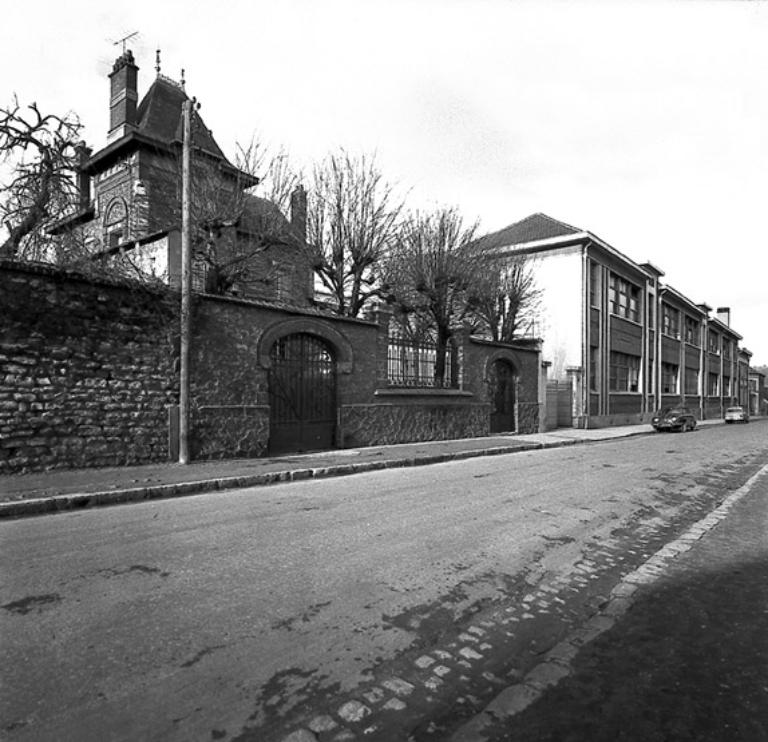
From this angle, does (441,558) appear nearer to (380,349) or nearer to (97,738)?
(97,738)

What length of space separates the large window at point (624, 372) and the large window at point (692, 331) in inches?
519

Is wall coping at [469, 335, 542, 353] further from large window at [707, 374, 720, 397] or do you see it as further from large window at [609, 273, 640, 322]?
large window at [707, 374, 720, 397]

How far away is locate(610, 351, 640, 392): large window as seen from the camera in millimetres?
30203

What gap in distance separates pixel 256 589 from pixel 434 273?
16.0 m

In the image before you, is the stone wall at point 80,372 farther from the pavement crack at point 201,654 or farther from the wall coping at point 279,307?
the pavement crack at point 201,654

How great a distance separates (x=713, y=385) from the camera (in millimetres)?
51812

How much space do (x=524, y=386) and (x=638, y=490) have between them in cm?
1260

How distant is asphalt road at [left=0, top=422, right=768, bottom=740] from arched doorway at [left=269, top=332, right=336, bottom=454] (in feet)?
14.8

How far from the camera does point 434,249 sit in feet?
A: 63.7

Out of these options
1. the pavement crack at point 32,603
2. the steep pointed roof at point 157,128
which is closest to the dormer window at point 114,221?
the steep pointed roof at point 157,128

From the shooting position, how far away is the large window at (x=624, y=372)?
3020 cm

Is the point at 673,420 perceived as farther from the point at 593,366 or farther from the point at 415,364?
the point at 415,364

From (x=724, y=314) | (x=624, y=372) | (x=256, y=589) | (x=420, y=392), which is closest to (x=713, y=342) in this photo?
(x=724, y=314)

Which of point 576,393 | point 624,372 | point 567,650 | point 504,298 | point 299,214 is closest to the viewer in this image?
point 567,650
